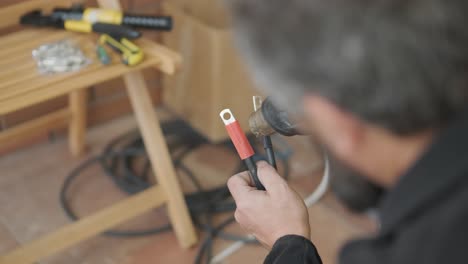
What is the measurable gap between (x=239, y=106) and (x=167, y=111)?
378 mm

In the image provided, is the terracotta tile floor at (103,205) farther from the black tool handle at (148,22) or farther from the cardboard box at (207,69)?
the black tool handle at (148,22)

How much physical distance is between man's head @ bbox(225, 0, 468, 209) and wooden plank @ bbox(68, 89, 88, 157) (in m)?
1.32

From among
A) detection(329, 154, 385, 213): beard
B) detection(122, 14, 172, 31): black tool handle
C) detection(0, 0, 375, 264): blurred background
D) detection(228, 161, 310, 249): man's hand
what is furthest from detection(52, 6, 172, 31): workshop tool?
detection(329, 154, 385, 213): beard

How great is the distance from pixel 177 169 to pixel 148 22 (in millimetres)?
580

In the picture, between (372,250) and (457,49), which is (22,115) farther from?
(457,49)

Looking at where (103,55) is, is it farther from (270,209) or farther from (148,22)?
(270,209)

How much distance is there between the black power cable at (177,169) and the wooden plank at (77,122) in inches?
2.5

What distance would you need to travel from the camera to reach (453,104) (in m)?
0.55

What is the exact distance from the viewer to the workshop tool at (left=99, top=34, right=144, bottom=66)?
4.58ft

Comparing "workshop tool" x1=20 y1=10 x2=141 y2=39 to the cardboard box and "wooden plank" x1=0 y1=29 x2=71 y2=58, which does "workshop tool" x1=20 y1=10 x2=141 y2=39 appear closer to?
"wooden plank" x1=0 y1=29 x2=71 y2=58

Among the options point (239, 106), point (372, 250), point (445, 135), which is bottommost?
point (239, 106)

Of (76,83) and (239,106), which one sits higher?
(76,83)

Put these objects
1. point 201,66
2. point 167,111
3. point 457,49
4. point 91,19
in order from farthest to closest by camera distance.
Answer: point 167,111 → point 201,66 → point 91,19 → point 457,49

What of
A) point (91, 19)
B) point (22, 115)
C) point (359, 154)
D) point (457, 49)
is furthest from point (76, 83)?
point (457, 49)
